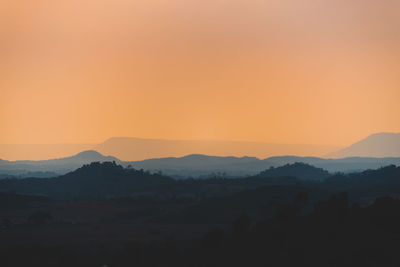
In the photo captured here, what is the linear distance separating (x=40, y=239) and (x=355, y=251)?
211 feet

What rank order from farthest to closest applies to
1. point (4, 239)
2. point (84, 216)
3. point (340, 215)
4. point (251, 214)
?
point (84, 216) → point (251, 214) → point (4, 239) → point (340, 215)

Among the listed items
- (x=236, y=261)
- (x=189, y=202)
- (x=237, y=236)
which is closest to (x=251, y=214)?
(x=189, y=202)

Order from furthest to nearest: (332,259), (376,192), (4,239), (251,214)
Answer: (376,192) → (251,214) → (4,239) → (332,259)

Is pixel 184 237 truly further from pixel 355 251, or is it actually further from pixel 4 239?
pixel 355 251

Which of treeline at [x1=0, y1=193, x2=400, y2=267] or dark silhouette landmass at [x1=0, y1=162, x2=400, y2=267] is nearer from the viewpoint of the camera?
treeline at [x1=0, y1=193, x2=400, y2=267]

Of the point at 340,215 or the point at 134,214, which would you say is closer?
the point at 340,215

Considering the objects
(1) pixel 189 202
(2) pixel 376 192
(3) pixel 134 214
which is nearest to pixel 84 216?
(3) pixel 134 214

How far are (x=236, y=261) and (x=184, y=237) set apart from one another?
46.4 metres

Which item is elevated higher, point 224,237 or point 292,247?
point 224,237

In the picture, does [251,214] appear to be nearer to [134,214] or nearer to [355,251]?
[134,214]

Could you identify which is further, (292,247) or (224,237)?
(224,237)

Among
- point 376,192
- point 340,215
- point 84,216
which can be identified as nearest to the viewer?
point 340,215

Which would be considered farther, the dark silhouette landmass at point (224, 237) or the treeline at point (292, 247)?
the dark silhouette landmass at point (224, 237)

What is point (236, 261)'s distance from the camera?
8000 cm
